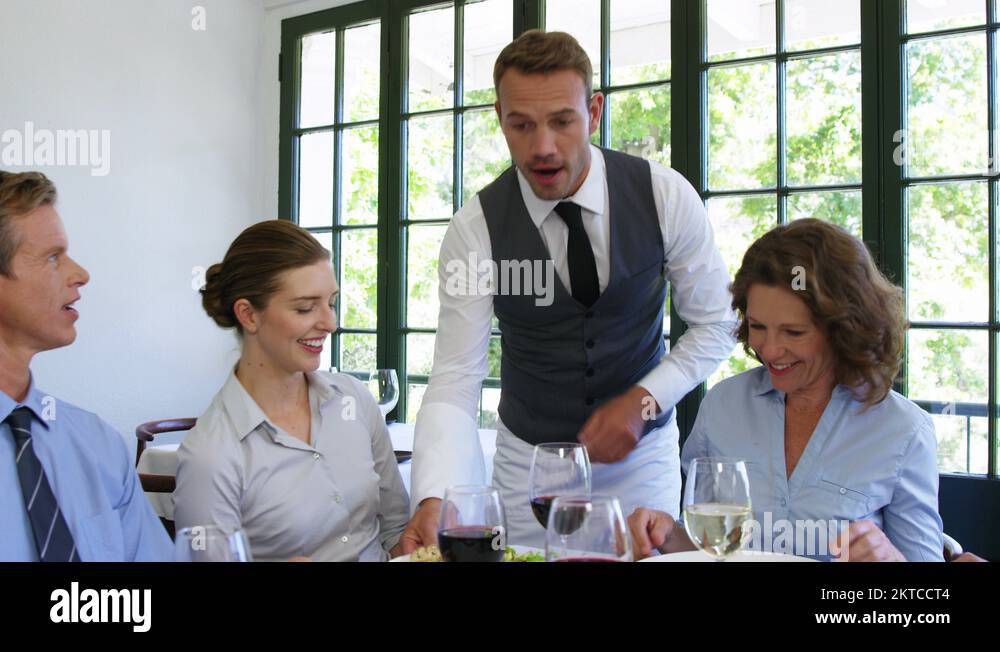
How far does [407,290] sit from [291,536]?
7.68 ft

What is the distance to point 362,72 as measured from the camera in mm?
4133

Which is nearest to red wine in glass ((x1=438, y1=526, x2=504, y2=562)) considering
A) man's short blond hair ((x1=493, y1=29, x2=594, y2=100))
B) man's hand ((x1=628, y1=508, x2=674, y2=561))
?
man's hand ((x1=628, y1=508, x2=674, y2=561))

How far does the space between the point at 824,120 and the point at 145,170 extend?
111 inches

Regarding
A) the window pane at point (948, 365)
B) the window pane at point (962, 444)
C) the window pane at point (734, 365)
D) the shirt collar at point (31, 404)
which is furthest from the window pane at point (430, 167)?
the shirt collar at point (31, 404)

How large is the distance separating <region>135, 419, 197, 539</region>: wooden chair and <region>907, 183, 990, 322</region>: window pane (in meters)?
2.36

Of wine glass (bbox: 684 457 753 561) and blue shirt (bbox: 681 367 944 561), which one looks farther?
blue shirt (bbox: 681 367 944 561)

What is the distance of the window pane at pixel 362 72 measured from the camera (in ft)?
13.4

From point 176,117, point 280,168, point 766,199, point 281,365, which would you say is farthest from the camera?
point 280,168

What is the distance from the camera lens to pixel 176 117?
4.00 meters

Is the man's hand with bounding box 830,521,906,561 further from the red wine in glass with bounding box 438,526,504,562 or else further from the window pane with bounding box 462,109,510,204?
the window pane with bounding box 462,109,510,204

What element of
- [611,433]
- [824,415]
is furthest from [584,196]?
[824,415]

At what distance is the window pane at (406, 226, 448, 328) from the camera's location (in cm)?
395
